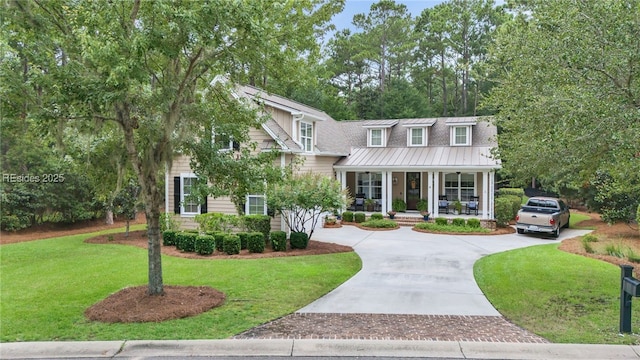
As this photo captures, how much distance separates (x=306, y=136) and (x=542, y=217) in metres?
9.67

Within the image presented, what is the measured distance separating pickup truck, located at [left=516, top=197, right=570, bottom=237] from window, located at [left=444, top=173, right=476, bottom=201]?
3.64 metres

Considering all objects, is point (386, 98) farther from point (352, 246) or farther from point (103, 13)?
point (103, 13)

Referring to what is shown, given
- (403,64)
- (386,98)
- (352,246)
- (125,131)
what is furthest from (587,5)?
(403,64)

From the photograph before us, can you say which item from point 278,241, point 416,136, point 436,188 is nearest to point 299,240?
point 278,241

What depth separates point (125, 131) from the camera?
273 inches

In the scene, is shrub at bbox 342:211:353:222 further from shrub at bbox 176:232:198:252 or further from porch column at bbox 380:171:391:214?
shrub at bbox 176:232:198:252

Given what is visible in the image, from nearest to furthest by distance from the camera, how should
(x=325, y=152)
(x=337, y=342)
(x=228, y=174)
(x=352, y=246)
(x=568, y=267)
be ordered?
1. (x=337, y=342)
2. (x=228, y=174)
3. (x=568, y=267)
4. (x=352, y=246)
5. (x=325, y=152)

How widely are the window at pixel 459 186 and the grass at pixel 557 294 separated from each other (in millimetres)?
9104

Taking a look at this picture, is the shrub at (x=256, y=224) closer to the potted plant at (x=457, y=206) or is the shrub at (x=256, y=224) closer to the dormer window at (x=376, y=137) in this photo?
the potted plant at (x=457, y=206)

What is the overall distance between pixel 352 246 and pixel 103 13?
387 inches

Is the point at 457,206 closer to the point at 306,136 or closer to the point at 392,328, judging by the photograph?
the point at 306,136

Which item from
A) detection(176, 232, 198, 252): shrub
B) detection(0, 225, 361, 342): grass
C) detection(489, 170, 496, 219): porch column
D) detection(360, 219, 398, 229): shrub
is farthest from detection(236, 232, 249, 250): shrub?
detection(489, 170, 496, 219): porch column

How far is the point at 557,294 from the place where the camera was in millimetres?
7844

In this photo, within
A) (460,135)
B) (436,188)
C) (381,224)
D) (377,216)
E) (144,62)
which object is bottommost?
(381,224)
